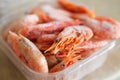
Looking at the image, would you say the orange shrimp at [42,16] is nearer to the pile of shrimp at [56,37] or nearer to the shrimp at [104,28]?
the pile of shrimp at [56,37]

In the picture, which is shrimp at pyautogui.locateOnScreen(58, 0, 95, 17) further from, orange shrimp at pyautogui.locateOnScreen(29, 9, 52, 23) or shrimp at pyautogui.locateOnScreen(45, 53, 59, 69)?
shrimp at pyautogui.locateOnScreen(45, 53, 59, 69)

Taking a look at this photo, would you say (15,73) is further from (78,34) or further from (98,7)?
(98,7)

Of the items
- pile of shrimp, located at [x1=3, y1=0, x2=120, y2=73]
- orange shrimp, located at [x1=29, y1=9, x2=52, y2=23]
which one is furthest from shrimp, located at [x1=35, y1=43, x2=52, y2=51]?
orange shrimp, located at [x1=29, y1=9, x2=52, y2=23]

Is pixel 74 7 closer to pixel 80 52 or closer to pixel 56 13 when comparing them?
pixel 56 13

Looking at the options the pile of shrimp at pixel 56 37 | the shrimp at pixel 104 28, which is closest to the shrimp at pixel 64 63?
the pile of shrimp at pixel 56 37

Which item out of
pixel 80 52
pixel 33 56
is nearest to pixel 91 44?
pixel 80 52
